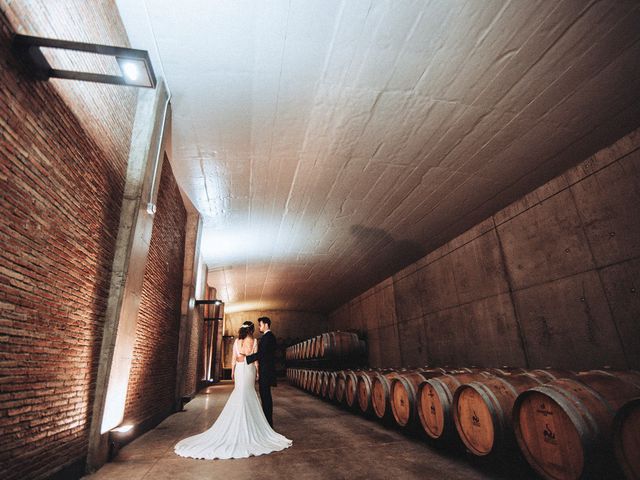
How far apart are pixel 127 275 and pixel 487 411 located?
381 centimetres

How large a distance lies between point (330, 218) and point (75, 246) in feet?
16.4

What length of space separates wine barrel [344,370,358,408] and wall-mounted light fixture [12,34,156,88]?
214 inches

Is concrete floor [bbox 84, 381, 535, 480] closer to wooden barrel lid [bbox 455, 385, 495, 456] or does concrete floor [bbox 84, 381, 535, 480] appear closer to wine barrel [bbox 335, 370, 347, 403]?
wooden barrel lid [bbox 455, 385, 495, 456]

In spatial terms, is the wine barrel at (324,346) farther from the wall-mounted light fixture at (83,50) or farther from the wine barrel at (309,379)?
the wall-mounted light fixture at (83,50)

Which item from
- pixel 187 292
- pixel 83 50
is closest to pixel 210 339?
pixel 187 292

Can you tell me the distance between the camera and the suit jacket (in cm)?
467

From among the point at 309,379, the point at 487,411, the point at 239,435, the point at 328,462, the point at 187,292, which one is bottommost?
the point at 328,462

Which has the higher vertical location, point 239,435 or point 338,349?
point 338,349

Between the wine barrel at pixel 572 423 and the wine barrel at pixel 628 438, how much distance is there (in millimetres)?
58

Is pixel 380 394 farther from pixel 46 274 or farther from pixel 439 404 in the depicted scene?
pixel 46 274

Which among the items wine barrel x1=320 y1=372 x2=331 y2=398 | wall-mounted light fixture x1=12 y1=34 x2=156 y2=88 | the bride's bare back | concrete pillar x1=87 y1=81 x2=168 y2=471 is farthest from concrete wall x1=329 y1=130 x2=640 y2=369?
concrete pillar x1=87 y1=81 x2=168 y2=471

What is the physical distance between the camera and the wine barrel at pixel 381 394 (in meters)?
4.80

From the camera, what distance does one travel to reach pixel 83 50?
2.23 m

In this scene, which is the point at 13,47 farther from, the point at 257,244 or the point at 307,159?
the point at 257,244
